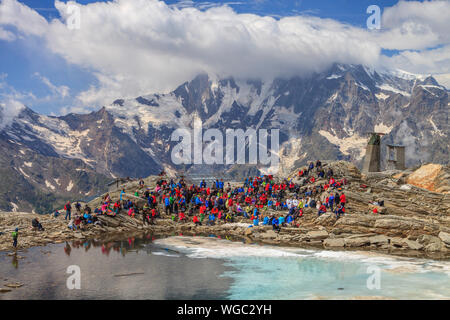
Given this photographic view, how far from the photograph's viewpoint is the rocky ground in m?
46.3

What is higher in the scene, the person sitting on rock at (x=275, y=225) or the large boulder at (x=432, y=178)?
the large boulder at (x=432, y=178)

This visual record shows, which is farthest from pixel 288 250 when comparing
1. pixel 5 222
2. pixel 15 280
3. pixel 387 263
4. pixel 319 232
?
pixel 5 222

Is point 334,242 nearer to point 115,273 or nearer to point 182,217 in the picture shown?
point 182,217

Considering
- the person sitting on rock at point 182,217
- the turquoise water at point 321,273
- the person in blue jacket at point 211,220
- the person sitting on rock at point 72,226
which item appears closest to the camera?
the turquoise water at point 321,273

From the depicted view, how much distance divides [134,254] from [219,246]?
31.1 feet

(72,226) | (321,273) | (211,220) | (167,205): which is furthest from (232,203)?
(321,273)

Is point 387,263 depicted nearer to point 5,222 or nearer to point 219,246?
point 219,246

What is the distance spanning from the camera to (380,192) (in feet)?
199

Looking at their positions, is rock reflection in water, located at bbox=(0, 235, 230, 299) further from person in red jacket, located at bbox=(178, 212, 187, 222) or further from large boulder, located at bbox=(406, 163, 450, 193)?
large boulder, located at bbox=(406, 163, 450, 193)

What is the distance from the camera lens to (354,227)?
50031mm

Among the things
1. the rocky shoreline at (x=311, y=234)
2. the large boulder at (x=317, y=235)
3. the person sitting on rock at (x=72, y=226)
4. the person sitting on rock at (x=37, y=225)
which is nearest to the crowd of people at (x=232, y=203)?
the person sitting on rock at (x=72, y=226)

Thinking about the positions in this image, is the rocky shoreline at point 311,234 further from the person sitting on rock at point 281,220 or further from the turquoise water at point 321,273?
the turquoise water at point 321,273

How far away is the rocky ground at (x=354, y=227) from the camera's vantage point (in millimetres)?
46312
